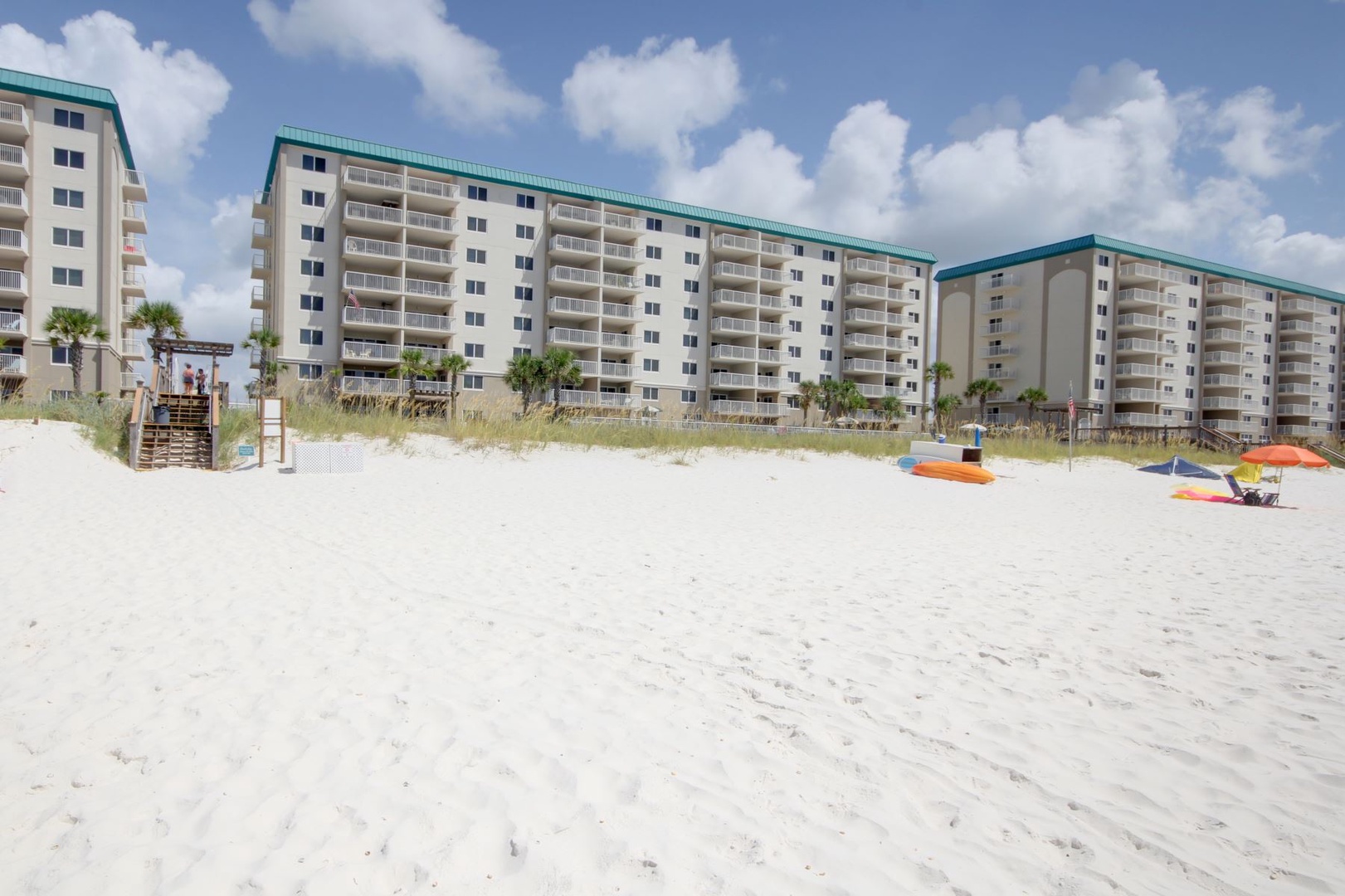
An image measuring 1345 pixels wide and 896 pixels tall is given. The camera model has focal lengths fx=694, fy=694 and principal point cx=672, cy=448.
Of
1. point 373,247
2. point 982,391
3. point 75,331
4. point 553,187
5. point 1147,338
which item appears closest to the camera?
point 75,331

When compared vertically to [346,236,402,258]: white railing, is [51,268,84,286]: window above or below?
below

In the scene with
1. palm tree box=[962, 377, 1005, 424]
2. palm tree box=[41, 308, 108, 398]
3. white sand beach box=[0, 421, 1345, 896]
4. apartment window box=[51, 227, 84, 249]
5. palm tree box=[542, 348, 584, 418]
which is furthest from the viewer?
palm tree box=[962, 377, 1005, 424]

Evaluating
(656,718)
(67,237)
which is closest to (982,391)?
(656,718)

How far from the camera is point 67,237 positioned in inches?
1468

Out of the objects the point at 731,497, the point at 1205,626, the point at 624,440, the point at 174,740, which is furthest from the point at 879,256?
the point at 174,740

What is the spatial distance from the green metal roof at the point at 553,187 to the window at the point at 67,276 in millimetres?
12377

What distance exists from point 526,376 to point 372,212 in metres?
13.4

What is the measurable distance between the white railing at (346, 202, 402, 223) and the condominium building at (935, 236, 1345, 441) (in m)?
50.6

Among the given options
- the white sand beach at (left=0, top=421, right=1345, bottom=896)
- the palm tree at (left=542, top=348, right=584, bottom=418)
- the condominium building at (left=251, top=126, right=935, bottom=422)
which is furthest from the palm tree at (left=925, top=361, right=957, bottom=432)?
the white sand beach at (left=0, top=421, right=1345, bottom=896)

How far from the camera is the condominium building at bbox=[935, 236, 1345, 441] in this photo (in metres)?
58.7

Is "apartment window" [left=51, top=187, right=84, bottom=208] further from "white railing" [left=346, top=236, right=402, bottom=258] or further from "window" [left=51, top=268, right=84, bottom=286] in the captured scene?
"white railing" [left=346, top=236, right=402, bottom=258]

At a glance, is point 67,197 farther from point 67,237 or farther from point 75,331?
point 75,331

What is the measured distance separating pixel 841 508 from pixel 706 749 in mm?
9805

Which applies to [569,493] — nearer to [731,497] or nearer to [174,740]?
[731,497]
